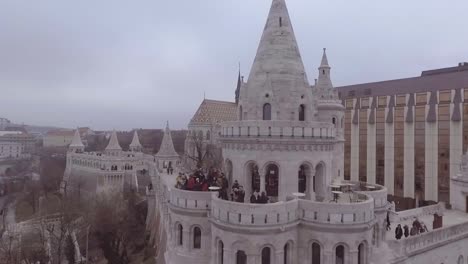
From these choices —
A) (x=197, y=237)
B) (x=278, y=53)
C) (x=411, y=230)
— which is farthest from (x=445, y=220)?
(x=197, y=237)

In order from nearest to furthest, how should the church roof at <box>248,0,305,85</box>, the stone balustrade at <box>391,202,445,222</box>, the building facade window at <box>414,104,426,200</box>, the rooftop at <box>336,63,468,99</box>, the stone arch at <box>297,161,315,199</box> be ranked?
the stone arch at <box>297,161,315,199</box> → the church roof at <box>248,0,305,85</box> → the stone balustrade at <box>391,202,445,222</box> → the rooftop at <box>336,63,468,99</box> → the building facade window at <box>414,104,426,200</box>

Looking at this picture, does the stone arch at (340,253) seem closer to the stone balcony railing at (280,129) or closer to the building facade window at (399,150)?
the stone balcony railing at (280,129)

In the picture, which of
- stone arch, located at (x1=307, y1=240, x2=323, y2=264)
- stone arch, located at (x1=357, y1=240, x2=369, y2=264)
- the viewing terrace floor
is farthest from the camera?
the viewing terrace floor

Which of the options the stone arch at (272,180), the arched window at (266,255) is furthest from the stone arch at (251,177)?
the arched window at (266,255)

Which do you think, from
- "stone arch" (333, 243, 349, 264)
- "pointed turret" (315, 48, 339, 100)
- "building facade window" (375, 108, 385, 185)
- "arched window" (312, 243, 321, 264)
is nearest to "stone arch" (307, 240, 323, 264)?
"arched window" (312, 243, 321, 264)

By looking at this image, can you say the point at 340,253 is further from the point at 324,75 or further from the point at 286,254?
the point at 324,75

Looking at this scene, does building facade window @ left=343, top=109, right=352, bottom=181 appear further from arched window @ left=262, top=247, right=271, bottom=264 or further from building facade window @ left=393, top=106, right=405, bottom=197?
arched window @ left=262, top=247, right=271, bottom=264
